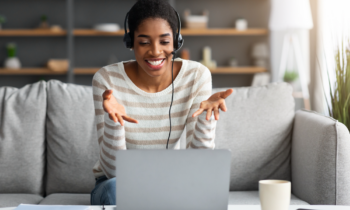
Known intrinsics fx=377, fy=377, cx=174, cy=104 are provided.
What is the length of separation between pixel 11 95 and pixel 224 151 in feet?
4.29

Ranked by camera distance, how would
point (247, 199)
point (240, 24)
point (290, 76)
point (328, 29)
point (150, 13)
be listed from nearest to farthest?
point (150, 13)
point (247, 199)
point (328, 29)
point (290, 76)
point (240, 24)

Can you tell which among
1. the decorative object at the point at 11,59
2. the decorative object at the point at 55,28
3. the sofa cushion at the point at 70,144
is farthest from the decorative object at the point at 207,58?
the sofa cushion at the point at 70,144

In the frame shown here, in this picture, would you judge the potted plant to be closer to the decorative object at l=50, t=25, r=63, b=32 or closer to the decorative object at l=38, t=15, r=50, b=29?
the decorative object at l=50, t=25, r=63, b=32

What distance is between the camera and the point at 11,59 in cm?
423

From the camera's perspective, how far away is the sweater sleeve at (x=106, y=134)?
3.76ft

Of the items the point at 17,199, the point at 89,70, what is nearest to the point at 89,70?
the point at 89,70

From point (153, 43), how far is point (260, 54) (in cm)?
313

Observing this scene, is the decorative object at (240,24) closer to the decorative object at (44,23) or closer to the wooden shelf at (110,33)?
the wooden shelf at (110,33)

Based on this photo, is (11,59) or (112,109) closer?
(112,109)

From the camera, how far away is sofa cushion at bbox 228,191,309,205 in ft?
4.83

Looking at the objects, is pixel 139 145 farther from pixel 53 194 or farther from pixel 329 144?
pixel 329 144

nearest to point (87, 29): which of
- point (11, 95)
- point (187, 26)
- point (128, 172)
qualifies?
point (187, 26)

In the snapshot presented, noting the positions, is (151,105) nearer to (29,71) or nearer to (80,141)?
(80,141)

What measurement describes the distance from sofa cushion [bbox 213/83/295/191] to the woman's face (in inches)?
21.7
